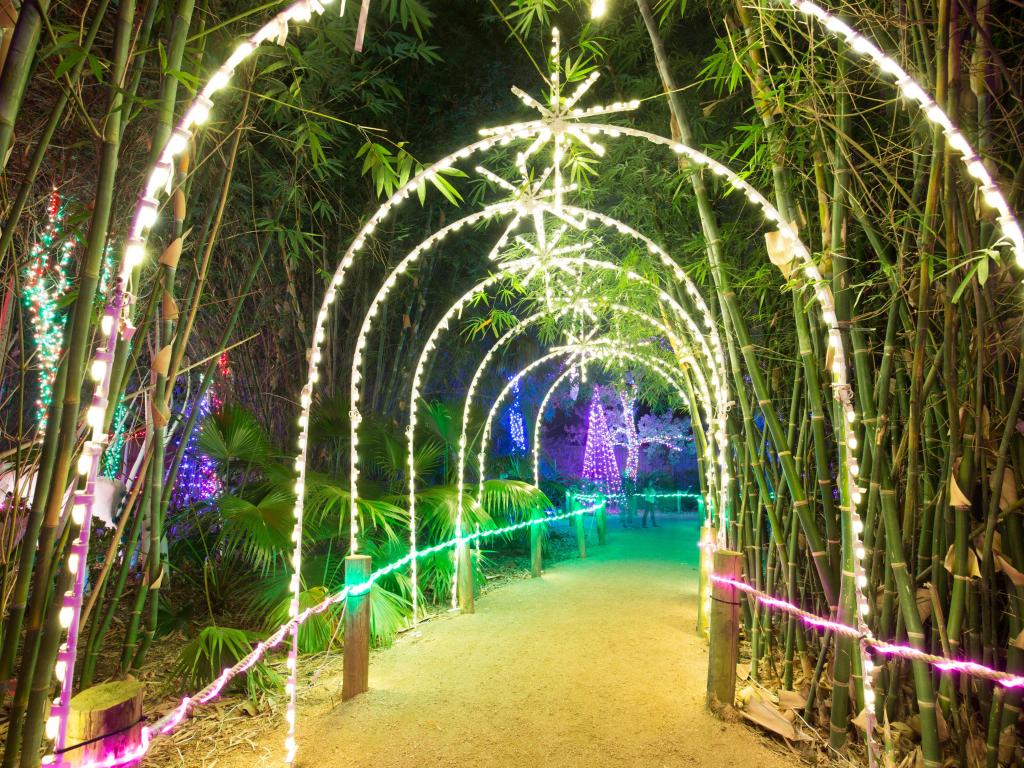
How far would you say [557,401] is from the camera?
11062 mm

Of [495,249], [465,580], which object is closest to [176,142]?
[495,249]

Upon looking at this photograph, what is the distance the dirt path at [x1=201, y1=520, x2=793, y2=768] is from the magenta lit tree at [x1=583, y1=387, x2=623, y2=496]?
591cm

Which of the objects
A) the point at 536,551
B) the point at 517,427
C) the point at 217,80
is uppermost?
the point at 217,80

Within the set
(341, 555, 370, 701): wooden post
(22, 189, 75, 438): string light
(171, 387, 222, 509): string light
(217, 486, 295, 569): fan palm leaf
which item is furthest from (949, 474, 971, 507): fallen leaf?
(171, 387, 222, 509): string light

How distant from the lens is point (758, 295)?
3.23m

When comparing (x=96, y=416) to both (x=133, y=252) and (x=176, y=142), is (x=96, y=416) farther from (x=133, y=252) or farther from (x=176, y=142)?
(x=176, y=142)

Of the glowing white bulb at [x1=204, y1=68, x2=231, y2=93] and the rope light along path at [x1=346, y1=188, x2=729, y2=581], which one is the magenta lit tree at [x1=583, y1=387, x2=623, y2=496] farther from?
the glowing white bulb at [x1=204, y1=68, x2=231, y2=93]

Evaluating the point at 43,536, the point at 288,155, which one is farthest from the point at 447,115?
the point at 43,536

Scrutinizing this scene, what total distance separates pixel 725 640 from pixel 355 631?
1649 mm

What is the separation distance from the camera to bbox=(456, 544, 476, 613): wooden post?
4301 mm

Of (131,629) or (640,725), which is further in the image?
(640,725)

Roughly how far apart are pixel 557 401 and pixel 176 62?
9.82 meters

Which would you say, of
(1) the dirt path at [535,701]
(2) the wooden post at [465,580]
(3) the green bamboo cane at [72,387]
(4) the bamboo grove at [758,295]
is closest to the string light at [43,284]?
(4) the bamboo grove at [758,295]

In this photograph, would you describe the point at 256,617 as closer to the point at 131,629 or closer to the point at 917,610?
the point at 131,629
